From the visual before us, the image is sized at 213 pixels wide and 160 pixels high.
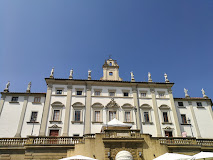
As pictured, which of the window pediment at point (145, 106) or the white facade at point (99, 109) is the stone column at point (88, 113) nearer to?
the white facade at point (99, 109)

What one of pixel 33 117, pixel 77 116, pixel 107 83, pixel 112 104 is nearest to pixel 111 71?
pixel 107 83

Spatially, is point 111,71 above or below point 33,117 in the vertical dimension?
above

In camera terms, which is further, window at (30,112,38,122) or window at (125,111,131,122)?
window at (125,111,131,122)

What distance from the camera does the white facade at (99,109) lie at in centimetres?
2620

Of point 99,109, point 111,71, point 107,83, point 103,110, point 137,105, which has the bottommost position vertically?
point 103,110

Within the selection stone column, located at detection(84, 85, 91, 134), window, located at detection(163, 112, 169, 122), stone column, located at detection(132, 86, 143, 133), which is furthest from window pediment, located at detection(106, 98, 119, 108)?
window, located at detection(163, 112, 169, 122)

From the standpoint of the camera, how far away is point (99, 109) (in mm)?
28297

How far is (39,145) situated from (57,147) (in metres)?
1.87

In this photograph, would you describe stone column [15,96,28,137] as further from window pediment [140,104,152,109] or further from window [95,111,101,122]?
window pediment [140,104,152,109]

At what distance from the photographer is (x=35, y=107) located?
27.9 meters

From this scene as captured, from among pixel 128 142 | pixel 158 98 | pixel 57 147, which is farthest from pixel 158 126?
pixel 57 147

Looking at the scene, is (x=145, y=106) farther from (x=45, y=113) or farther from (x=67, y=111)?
(x=45, y=113)

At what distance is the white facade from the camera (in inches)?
1032

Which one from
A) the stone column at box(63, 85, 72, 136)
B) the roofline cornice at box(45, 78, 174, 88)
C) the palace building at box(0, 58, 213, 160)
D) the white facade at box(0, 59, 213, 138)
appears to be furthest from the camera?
the roofline cornice at box(45, 78, 174, 88)
